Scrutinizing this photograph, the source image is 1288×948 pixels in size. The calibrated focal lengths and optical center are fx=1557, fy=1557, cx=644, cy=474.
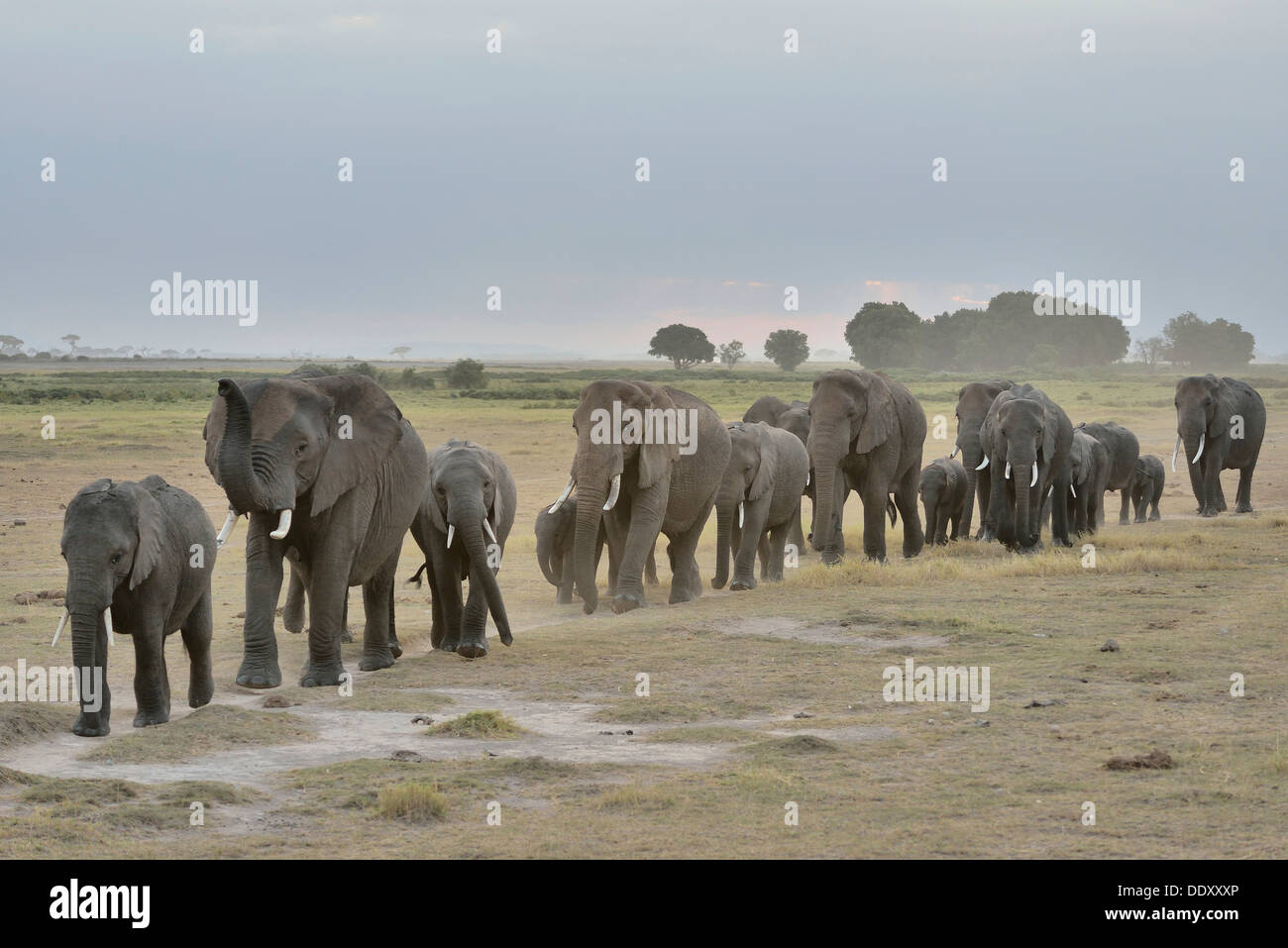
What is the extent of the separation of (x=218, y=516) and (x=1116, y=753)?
2094 cm

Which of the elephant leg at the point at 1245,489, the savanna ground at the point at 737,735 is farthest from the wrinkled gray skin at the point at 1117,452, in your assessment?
the savanna ground at the point at 737,735

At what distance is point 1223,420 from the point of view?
3006 cm

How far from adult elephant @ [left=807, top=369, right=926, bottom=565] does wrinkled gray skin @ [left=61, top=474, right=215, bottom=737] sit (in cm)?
1123

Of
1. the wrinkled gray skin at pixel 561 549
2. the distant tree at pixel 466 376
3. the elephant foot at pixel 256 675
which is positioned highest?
the distant tree at pixel 466 376

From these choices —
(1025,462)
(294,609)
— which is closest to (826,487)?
(1025,462)

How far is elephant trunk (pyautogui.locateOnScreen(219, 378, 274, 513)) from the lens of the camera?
11.5m

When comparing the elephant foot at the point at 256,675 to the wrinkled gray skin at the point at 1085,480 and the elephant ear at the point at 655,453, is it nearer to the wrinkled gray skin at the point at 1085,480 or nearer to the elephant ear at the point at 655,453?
the elephant ear at the point at 655,453

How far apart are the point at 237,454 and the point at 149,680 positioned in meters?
1.77

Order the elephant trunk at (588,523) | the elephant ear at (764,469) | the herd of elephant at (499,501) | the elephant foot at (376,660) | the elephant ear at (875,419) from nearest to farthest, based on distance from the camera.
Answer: the herd of elephant at (499,501), the elephant foot at (376,660), the elephant trunk at (588,523), the elephant ear at (764,469), the elephant ear at (875,419)

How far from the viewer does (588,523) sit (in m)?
17.2

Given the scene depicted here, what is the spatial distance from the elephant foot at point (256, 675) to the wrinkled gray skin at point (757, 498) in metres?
7.99

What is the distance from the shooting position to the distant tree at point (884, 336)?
15062 centimetres
